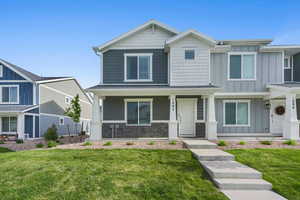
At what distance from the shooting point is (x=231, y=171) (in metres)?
4.52

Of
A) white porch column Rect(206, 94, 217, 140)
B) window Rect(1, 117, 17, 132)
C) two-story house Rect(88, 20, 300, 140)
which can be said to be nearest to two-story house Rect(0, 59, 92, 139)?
window Rect(1, 117, 17, 132)

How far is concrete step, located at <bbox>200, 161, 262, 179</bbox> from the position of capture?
173 inches

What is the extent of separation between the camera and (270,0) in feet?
39.7

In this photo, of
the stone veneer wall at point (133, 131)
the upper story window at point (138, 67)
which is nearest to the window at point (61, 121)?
the stone veneer wall at point (133, 131)

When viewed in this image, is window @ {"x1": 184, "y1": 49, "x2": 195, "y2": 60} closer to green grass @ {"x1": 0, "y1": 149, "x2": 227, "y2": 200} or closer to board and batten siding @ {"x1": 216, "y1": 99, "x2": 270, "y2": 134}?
board and batten siding @ {"x1": 216, "y1": 99, "x2": 270, "y2": 134}

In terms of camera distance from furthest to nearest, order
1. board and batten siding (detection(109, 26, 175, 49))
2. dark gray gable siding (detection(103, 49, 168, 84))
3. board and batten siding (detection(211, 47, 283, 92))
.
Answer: board and batten siding (detection(109, 26, 175, 49)), dark gray gable siding (detection(103, 49, 168, 84)), board and batten siding (detection(211, 47, 283, 92))

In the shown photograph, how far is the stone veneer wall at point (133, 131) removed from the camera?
413 inches

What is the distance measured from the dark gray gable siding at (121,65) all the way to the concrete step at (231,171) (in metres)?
6.68

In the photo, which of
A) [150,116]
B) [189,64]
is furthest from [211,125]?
[189,64]

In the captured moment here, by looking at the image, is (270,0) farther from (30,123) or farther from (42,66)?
(42,66)

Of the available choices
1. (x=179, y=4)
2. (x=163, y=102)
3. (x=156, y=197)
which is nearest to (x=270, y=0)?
(x=179, y=4)

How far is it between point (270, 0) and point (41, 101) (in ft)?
64.3

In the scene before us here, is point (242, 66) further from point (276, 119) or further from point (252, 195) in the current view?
point (252, 195)

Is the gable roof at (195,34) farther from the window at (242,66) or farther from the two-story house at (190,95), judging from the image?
the window at (242,66)
